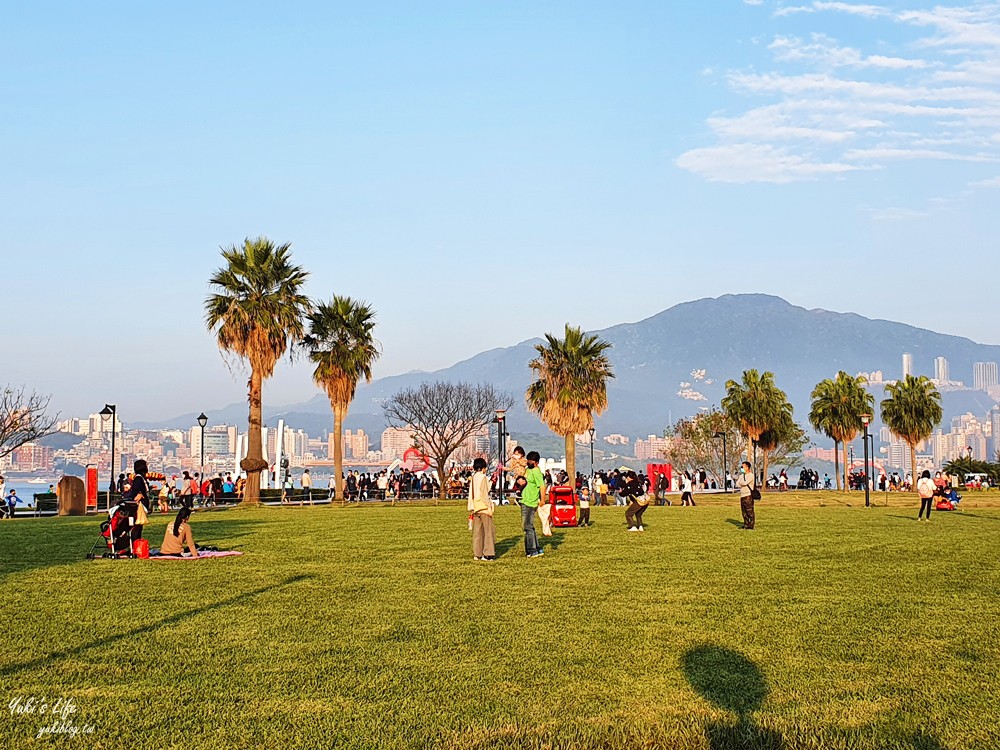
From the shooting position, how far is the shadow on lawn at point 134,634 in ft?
26.7

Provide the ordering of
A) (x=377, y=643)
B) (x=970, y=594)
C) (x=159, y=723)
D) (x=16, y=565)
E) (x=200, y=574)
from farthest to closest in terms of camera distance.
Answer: (x=16, y=565) < (x=200, y=574) < (x=970, y=594) < (x=377, y=643) < (x=159, y=723)

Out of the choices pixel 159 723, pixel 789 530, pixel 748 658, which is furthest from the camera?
pixel 789 530

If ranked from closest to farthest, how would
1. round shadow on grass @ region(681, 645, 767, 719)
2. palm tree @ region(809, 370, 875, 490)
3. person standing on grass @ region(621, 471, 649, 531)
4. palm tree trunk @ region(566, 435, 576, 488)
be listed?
round shadow on grass @ region(681, 645, 767, 719) < person standing on grass @ region(621, 471, 649, 531) < palm tree trunk @ region(566, 435, 576, 488) < palm tree @ region(809, 370, 875, 490)

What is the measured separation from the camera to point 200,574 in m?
14.6

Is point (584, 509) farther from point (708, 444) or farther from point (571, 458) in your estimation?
point (708, 444)

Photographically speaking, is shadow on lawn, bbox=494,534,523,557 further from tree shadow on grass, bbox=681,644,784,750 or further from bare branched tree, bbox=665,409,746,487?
bare branched tree, bbox=665,409,746,487

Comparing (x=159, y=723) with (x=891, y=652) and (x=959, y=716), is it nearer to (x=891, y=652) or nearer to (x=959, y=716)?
(x=959, y=716)

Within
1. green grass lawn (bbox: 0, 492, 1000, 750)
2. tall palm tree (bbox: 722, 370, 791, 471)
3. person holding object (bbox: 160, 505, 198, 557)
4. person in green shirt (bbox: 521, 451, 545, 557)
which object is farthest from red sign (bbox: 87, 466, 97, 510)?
tall palm tree (bbox: 722, 370, 791, 471)

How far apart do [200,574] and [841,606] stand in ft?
28.5

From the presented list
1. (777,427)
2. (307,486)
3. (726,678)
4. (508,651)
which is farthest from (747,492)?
(777,427)

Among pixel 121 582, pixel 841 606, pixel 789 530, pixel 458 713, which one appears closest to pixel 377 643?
pixel 458 713

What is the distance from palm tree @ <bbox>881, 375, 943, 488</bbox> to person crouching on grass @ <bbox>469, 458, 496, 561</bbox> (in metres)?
49.9

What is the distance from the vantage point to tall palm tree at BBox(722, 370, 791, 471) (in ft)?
209

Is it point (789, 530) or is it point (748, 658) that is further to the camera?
point (789, 530)
